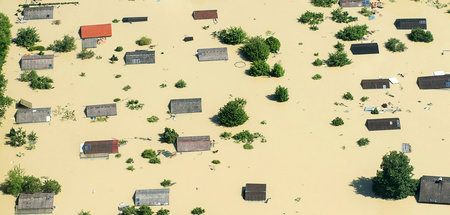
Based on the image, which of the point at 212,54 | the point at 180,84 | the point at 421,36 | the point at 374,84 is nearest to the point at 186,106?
the point at 180,84

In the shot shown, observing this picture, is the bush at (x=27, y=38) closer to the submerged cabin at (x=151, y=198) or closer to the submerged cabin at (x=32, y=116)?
the submerged cabin at (x=32, y=116)

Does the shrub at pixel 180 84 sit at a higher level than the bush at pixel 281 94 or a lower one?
higher

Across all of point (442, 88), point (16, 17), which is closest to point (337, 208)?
point (442, 88)

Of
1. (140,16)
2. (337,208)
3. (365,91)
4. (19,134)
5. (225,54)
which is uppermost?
(140,16)

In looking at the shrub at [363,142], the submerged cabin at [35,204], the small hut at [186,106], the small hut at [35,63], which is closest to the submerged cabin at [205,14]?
the small hut at [186,106]

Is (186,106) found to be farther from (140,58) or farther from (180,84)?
(140,58)

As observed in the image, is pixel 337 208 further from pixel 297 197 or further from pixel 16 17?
pixel 16 17
